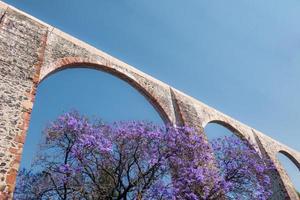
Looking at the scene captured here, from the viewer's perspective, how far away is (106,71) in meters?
9.25

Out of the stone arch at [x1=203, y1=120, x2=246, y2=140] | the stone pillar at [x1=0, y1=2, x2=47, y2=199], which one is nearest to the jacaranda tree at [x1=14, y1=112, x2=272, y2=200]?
the stone pillar at [x1=0, y1=2, x2=47, y2=199]

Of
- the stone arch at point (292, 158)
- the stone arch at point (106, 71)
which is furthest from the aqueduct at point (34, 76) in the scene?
the stone arch at point (292, 158)

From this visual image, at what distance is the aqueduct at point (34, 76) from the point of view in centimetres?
608

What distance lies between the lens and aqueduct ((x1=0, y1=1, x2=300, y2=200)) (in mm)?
6082

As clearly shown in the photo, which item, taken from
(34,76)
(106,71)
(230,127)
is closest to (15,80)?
(34,76)

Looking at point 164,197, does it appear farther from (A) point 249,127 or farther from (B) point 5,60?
(A) point 249,127

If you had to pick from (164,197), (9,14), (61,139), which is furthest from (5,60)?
(164,197)

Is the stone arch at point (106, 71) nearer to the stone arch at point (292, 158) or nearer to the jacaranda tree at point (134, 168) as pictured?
the jacaranda tree at point (134, 168)

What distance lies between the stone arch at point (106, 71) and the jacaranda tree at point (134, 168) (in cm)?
140

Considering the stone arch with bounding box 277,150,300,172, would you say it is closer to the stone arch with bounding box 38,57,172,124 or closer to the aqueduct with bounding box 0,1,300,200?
the aqueduct with bounding box 0,1,300,200

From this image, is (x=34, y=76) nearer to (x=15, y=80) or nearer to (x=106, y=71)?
(x=15, y=80)

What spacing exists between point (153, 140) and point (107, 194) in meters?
1.56

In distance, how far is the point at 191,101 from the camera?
11.4 m

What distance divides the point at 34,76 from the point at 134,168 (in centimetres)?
313
